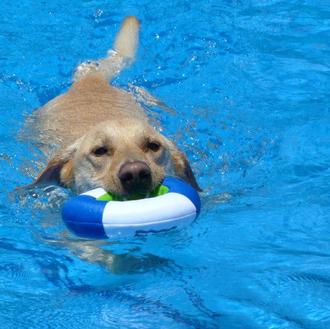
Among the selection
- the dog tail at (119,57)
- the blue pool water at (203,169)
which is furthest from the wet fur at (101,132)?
the blue pool water at (203,169)

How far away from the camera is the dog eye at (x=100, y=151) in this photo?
16.6ft

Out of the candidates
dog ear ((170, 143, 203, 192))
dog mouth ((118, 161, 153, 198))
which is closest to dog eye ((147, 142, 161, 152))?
dog ear ((170, 143, 203, 192))

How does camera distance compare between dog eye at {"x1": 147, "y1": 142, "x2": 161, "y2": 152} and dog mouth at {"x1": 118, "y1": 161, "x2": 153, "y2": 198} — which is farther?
dog eye at {"x1": 147, "y1": 142, "x2": 161, "y2": 152}

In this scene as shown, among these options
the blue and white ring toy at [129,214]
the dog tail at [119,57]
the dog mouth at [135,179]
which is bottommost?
the blue and white ring toy at [129,214]

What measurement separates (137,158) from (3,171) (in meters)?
1.50

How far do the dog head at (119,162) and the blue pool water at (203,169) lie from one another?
0.25 meters

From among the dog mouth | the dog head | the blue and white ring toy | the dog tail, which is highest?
the dog tail

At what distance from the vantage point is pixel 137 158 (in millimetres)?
4730

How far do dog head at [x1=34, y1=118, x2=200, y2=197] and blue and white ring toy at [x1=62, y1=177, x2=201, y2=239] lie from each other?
18 centimetres

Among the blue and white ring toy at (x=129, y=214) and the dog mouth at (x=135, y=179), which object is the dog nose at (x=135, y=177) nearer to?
the dog mouth at (x=135, y=179)

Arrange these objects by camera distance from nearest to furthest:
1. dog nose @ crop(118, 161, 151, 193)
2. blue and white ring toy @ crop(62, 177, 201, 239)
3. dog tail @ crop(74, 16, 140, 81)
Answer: blue and white ring toy @ crop(62, 177, 201, 239) → dog nose @ crop(118, 161, 151, 193) → dog tail @ crop(74, 16, 140, 81)

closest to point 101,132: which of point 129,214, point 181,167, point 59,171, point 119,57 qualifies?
point 59,171

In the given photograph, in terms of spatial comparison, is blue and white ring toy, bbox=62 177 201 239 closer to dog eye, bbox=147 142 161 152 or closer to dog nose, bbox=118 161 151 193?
dog nose, bbox=118 161 151 193

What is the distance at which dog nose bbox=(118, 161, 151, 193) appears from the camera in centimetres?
444
